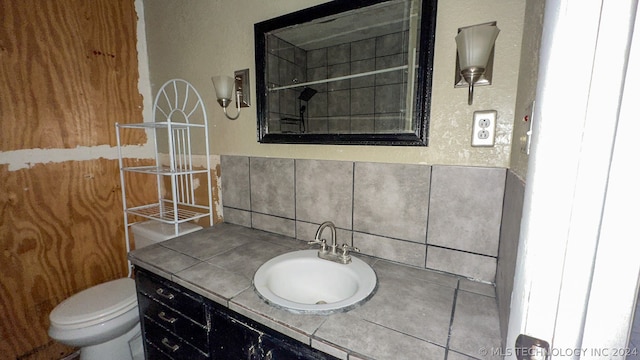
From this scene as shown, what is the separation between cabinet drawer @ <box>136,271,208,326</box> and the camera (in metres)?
0.89

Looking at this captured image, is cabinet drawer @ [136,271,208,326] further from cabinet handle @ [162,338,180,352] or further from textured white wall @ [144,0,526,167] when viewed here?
textured white wall @ [144,0,526,167]

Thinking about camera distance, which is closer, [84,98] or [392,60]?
[392,60]

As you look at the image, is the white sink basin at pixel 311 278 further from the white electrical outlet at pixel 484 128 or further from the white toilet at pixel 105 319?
the white toilet at pixel 105 319

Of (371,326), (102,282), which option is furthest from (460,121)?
(102,282)

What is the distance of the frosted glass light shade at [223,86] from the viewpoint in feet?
4.18

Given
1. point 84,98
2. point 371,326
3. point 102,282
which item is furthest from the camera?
point 102,282

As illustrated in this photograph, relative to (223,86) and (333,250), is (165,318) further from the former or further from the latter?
(223,86)

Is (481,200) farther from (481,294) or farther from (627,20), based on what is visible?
(627,20)

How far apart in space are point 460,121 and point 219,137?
1.18m

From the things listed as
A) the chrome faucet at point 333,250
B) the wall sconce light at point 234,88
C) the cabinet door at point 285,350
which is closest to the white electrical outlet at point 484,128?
the chrome faucet at point 333,250

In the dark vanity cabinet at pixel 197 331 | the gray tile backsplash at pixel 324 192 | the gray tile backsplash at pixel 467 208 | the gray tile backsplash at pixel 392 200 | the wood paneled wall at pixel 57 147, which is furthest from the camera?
the wood paneled wall at pixel 57 147

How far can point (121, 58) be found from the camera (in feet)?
5.18

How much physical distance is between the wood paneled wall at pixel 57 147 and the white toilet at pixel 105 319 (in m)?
0.23

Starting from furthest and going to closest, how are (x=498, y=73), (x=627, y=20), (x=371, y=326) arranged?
(x=498, y=73), (x=371, y=326), (x=627, y=20)
